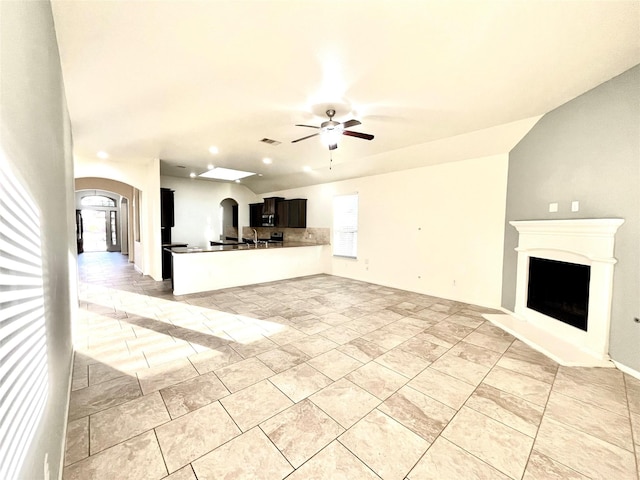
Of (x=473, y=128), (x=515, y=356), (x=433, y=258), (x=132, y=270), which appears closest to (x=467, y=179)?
(x=473, y=128)

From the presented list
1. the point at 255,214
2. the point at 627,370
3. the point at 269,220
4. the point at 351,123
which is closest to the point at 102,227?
the point at 255,214

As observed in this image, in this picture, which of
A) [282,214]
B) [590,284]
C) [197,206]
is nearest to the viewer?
[590,284]

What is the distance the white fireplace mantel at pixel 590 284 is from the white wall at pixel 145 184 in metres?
6.89

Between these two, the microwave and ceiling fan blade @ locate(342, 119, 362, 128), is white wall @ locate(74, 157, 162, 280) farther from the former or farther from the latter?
ceiling fan blade @ locate(342, 119, 362, 128)

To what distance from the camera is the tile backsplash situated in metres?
7.75

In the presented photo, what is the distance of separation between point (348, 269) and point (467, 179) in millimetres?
3593

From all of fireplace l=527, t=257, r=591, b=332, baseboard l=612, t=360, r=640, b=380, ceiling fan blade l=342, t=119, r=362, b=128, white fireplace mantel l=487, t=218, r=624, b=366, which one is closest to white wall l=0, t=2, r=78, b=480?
ceiling fan blade l=342, t=119, r=362, b=128

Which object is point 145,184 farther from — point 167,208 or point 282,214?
point 282,214

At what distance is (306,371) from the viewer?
2572 mm

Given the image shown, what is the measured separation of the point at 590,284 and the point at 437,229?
97.4 inches

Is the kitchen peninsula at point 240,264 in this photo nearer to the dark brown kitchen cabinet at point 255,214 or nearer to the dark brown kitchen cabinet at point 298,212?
the dark brown kitchen cabinet at point 298,212

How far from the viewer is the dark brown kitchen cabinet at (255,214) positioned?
31.5ft

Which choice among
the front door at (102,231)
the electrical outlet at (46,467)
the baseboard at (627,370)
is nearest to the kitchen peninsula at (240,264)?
the electrical outlet at (46,467)

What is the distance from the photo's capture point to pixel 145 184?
21.5ft
